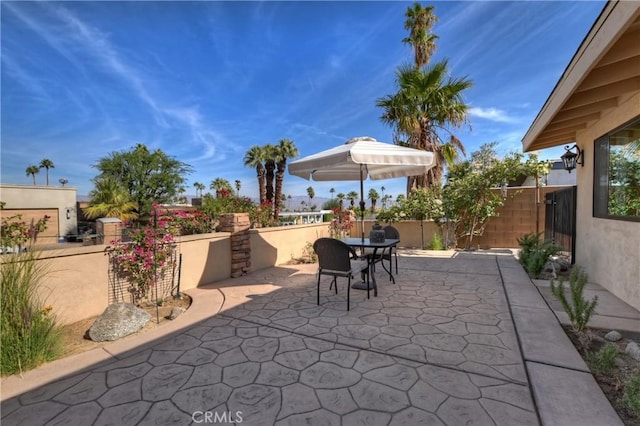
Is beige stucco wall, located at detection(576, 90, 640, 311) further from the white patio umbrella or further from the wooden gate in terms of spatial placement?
the white patio umbrella

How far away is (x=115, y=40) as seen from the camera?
6.36 meters

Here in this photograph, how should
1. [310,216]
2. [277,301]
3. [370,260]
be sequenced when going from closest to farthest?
[277,301] → [370,260] → [310,216]

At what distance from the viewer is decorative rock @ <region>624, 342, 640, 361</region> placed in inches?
88.0

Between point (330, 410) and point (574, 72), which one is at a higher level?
point (574, 72)

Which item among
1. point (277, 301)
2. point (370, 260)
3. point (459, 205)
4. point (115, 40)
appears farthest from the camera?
point (459, 205)

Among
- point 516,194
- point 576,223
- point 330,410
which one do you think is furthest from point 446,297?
point 516,194

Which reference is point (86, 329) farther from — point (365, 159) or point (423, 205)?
point (423, 205)

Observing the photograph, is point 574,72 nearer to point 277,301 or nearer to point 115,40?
point 277,301

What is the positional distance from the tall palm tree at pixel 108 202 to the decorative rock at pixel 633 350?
54.3 feet

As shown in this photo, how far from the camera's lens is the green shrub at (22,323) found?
7.23 feet

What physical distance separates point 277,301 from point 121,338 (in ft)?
5.74

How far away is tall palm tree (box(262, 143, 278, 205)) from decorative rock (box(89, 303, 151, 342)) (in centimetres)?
2200

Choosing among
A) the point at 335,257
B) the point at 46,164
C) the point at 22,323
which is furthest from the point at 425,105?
the point at 46,164

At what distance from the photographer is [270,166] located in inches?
989
